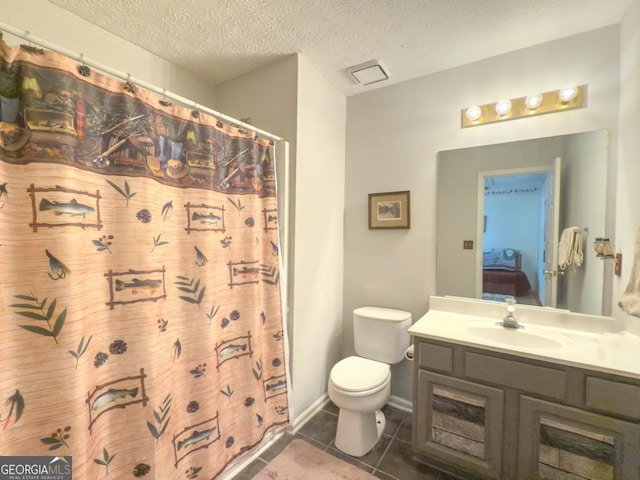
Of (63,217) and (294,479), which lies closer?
(63,217)

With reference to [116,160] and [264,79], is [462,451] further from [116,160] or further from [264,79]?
[264,79]

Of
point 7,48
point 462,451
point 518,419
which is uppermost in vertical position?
point 7,48

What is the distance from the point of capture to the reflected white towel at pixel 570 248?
1.59 m

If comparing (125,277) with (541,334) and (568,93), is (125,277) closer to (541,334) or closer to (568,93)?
(541,334)

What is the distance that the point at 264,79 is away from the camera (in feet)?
6.42

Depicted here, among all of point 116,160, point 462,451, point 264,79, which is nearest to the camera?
point 116,160

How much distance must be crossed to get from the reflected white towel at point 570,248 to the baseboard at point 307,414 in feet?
6.04

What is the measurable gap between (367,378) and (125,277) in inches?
55.5

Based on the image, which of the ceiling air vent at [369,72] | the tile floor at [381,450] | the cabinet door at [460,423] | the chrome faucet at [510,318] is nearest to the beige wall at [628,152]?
the chrome faucet at [510,318]

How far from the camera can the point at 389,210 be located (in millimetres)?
2137

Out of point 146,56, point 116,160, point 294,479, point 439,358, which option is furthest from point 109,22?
point 294,479

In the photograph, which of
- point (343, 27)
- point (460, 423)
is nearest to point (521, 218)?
point (460, 423)

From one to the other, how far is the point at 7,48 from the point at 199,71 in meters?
1.36

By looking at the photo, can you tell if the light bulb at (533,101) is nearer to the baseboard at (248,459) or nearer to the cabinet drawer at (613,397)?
the cabinet drawer at (613,397)
